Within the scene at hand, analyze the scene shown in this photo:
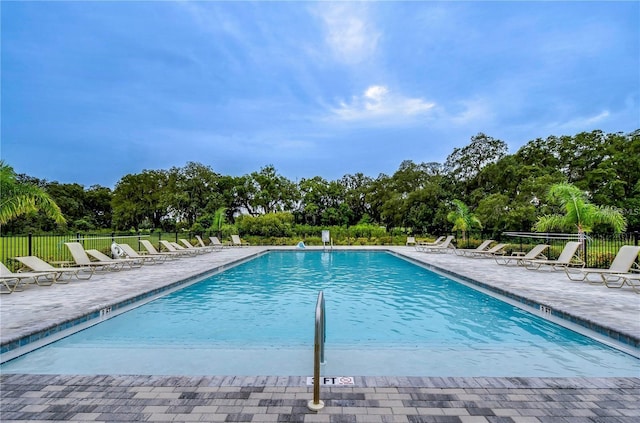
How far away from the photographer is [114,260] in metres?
10.3

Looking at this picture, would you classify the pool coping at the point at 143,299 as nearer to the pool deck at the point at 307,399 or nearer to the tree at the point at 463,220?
the pool deck at the point at 307,399

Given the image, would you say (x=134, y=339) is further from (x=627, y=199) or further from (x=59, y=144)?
(x=59, y=144)

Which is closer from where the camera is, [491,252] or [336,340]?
[336,340]

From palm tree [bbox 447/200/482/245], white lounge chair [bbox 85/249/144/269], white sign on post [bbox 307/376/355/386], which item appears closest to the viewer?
white sign on post [bbox 307/376/355/386]

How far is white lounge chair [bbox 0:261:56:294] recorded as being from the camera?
705 cm

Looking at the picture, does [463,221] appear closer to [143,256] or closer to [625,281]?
[625,281]

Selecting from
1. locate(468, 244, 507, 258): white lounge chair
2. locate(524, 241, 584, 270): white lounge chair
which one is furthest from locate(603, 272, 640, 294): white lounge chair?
locate(468, 244, 507, 258): white lounge chair

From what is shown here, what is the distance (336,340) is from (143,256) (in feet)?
30.0

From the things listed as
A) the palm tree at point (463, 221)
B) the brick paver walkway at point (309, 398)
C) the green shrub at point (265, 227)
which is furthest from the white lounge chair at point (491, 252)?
the green shrub at point (265, 227)

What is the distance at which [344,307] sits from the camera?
22.7 feet

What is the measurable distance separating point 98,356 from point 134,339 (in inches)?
31.2

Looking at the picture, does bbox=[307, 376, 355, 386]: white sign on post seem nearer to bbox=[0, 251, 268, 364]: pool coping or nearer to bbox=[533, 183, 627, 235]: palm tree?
bbox=[0, 251, 268, 364]: pool coping

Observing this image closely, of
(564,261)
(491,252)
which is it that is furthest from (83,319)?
(491,252)

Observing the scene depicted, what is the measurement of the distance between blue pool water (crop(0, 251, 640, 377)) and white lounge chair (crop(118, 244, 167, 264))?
13.4 ft
